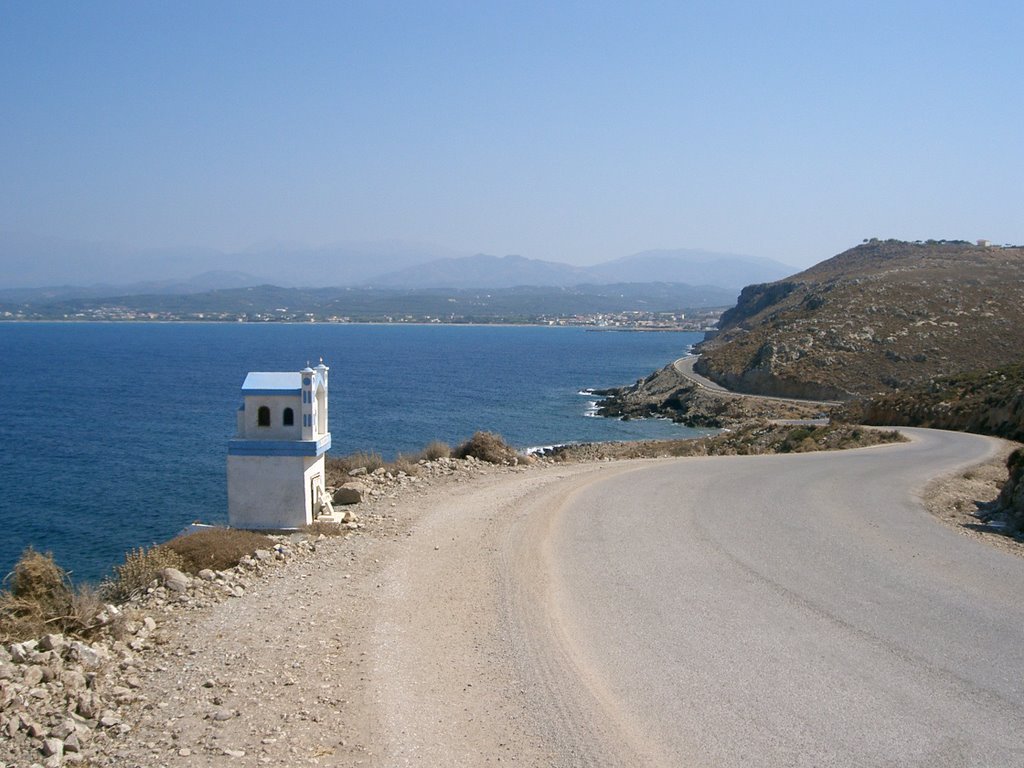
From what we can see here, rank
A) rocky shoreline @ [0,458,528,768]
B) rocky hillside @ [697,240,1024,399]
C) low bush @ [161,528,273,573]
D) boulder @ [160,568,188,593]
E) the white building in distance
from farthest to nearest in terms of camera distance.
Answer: rocky hillside @ [697,240,1024,399] < the white building in distance < low bush @ [161,528,273,573] < boulder @ [160,568,188,593] < rocky shoreline @ [0,458,528,768]

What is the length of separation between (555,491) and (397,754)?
11.9m

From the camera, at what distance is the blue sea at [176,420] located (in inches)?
1079

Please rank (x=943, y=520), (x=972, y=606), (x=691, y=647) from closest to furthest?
(x=691, y=647) < (x=972, y=606) < (x=943, y=520)

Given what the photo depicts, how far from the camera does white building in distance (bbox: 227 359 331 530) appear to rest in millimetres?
15656

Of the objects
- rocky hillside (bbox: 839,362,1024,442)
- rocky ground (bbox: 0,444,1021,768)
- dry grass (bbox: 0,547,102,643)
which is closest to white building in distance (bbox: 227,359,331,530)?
rocky ground (bbox: 0,444,1021,768)

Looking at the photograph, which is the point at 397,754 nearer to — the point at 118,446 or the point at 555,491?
the point at 555,491

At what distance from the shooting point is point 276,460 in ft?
51.5

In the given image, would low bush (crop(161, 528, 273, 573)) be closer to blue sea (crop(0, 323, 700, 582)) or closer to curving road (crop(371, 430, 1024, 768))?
curving road (crop(371, 430, 1024, 768))

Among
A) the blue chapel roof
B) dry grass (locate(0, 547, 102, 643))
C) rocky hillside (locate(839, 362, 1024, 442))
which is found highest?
the blue chapel roof

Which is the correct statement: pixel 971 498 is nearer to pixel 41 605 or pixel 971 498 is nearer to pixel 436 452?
pixel 436 452

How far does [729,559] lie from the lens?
1235 centimetres

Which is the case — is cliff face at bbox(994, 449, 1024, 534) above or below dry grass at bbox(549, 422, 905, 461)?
above

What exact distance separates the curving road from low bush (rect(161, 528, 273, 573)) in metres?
2.18

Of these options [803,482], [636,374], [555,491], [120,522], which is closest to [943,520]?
[803,482]
